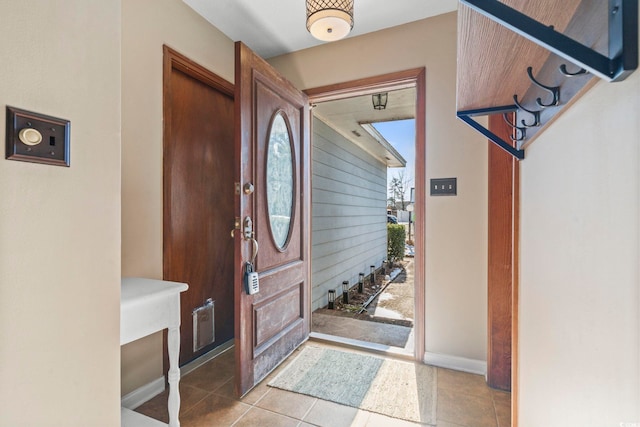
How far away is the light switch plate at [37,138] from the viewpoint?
651 millimetres

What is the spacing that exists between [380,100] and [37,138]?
3.36 metres

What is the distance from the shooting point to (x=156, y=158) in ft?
6.00

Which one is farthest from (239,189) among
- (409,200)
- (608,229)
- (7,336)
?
(409,200)

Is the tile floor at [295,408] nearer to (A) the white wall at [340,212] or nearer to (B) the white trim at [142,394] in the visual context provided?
(B) the white trim at [142,394]

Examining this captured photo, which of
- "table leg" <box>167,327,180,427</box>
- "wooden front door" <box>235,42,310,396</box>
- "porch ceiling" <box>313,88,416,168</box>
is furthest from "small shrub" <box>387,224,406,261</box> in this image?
"table leg" <box>167,327,180,427</box>

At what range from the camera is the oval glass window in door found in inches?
82.6

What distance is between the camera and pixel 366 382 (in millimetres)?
1921

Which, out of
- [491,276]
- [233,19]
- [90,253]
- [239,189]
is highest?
[233,19]

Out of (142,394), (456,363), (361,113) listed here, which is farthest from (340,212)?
(142,394)

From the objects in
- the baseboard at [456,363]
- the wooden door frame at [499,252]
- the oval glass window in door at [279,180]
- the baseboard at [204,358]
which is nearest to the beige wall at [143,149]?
the baseboard at [204,358]

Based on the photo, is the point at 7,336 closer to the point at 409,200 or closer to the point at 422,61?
the point at 422,61

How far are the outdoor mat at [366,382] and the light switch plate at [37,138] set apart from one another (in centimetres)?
173

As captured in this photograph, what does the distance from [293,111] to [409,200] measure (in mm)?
6759

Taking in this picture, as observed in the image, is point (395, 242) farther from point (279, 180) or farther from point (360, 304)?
point (279, 180)
